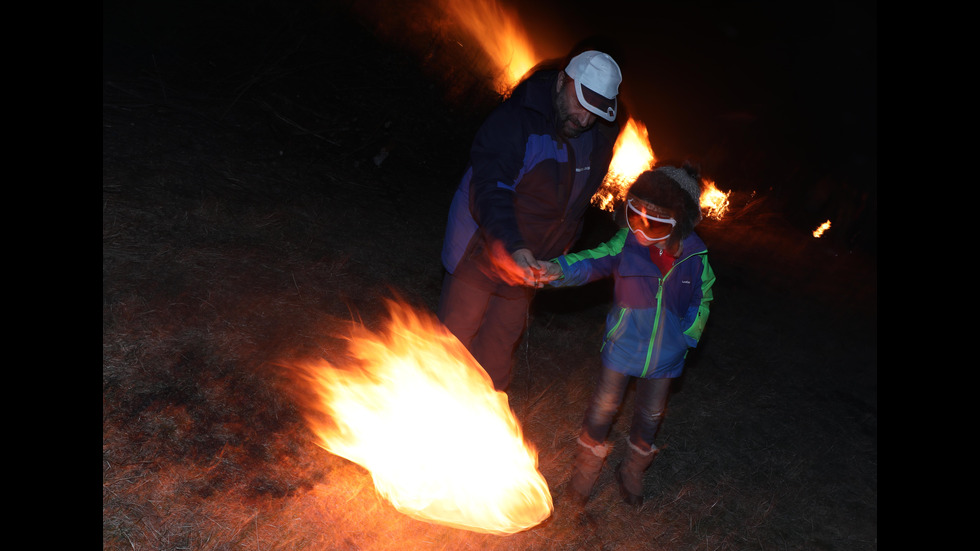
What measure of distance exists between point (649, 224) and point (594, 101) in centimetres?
87

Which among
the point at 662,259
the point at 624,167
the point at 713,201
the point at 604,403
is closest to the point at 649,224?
the point at 662,259

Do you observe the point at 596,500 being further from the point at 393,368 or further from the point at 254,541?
the point at 254,541

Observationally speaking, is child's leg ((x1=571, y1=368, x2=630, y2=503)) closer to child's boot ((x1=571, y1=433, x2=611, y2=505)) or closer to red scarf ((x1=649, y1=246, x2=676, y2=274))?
child's boot ((x1=571, y1=433, x2=611, y2=505))

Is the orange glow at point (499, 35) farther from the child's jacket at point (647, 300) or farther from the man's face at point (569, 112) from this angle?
the child's jacket at point (647, 300)

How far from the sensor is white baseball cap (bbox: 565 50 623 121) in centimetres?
337

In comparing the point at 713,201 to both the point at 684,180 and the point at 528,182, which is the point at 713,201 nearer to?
the point at 684,180

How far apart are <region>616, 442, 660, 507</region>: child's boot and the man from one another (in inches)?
59.4

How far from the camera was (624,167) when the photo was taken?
11438mm

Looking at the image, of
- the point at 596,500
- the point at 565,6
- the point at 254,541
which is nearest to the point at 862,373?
the point at 596,500

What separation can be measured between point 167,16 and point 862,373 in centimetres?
1381

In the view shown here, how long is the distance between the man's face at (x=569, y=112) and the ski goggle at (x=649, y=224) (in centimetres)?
60

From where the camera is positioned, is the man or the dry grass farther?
the dry grass

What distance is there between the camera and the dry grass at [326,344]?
3.79 m

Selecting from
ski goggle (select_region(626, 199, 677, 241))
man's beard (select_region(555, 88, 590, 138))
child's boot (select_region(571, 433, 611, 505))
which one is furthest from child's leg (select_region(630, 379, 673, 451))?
man's beard (select_region(555, 88, 590, 138))
